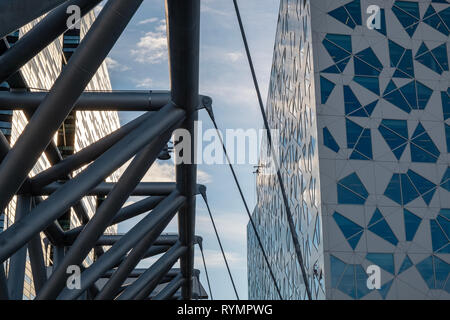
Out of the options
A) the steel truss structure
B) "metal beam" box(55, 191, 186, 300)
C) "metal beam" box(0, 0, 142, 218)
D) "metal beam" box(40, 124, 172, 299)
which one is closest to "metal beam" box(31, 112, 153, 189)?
the steel truss structure

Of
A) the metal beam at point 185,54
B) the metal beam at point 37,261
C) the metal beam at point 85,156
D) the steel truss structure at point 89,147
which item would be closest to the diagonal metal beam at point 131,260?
the steel truss structure at point 89,147

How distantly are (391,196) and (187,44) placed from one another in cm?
3481

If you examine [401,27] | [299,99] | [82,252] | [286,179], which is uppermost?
[401,27]

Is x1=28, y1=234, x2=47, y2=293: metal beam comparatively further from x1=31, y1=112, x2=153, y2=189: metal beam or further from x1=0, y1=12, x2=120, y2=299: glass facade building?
x1=0, y1=12, x2=120, y2=299: glass facade building

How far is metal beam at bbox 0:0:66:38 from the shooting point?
256 inches

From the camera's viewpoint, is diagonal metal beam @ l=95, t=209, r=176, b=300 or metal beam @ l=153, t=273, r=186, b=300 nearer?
diagonal metal beam @ l=95, t=209, r=176, b=300

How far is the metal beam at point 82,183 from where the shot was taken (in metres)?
10.4

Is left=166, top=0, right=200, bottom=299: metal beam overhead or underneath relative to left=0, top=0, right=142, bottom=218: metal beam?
overhead

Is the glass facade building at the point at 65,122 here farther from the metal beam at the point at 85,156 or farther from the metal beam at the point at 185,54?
the metal beam at the point at 185,54

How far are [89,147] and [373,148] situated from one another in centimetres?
3163

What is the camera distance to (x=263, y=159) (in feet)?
272

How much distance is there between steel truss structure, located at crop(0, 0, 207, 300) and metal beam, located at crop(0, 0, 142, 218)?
0.05 ft
